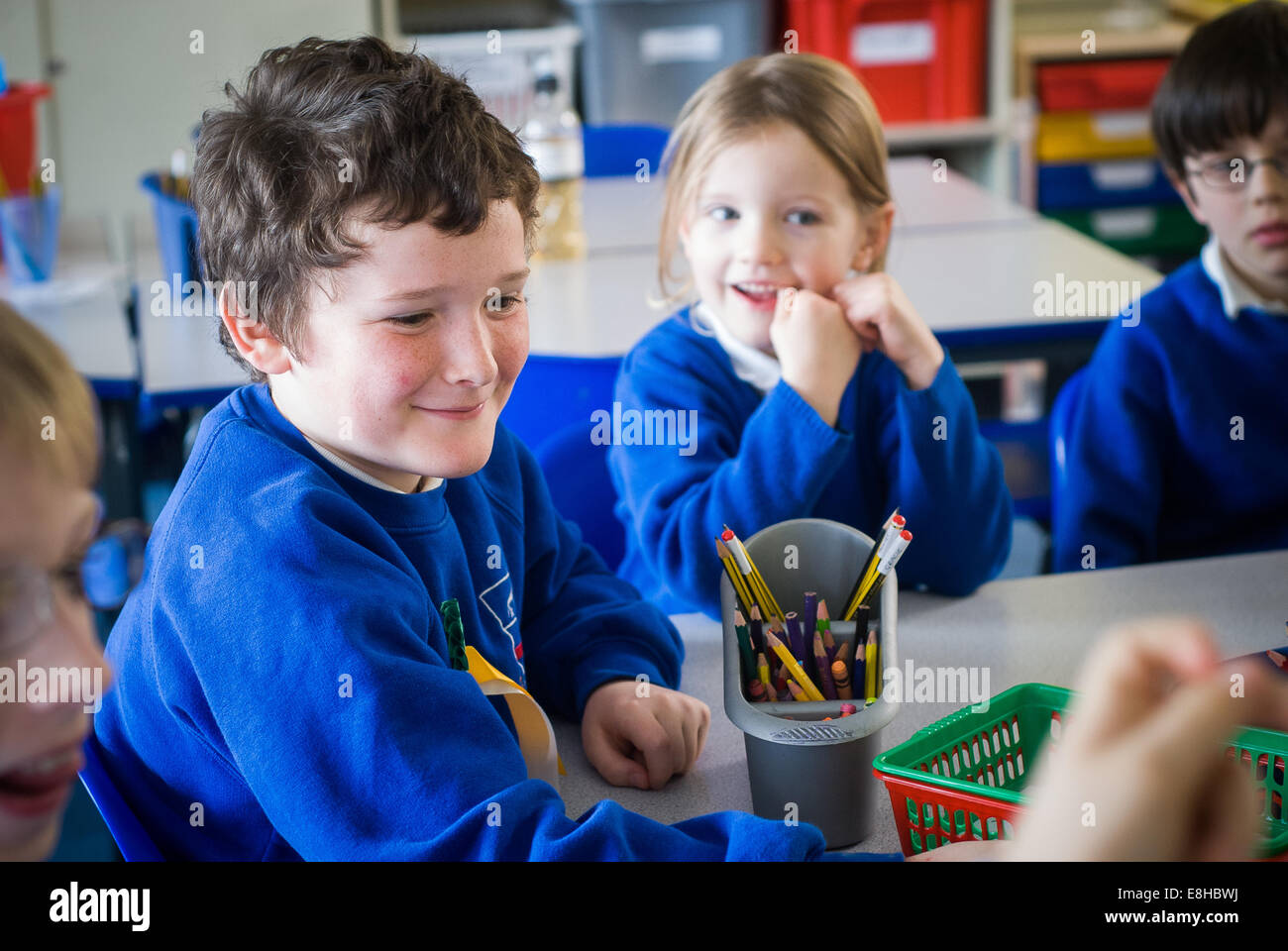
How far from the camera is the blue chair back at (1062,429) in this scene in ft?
4.21

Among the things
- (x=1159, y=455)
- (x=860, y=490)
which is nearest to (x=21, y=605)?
(x=860, y=490)

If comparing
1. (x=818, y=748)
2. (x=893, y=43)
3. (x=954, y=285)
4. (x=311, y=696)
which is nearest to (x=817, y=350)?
(x=818, y=748)

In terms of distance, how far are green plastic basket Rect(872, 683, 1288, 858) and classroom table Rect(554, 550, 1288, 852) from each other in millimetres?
44

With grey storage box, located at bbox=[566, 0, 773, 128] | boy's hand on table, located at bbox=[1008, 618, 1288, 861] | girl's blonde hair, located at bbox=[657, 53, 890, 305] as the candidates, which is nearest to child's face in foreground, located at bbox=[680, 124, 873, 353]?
girl's blonde hair, located at bbox=[657, 53, 890, 305]

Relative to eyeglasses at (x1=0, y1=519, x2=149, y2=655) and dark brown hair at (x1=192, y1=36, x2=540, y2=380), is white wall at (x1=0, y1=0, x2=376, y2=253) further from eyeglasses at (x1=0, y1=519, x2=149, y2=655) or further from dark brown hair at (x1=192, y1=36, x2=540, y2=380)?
eyeglasses at (x1=0, y1=519, x2=149, y2=655)

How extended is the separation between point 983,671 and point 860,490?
0.26m

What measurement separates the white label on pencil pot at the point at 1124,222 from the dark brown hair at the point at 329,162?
2.76 meters

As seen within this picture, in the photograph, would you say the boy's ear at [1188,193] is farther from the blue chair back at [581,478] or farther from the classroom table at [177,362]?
the classroom table at [177,362]

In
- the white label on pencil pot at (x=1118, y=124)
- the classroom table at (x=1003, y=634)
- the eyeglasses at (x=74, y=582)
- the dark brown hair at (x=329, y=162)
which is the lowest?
the classroom table at (x=1003, y=634)

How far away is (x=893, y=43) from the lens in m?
3.13

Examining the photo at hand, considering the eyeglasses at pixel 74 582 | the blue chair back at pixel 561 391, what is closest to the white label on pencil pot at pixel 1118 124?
the blue chair back at pixel 561 391

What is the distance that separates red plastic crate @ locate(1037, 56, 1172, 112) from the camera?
10.3 ft

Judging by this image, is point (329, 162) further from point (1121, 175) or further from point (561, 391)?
point (1121, 175)
